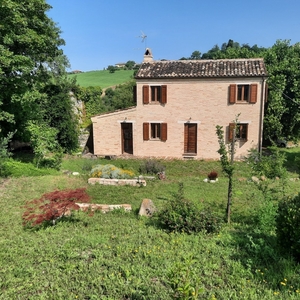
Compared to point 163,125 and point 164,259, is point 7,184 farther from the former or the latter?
point 163,125

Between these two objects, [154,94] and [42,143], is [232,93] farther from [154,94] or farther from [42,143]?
[42,143]

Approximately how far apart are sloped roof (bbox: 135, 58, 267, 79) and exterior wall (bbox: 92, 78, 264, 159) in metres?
0.39

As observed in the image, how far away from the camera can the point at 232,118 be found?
63.1 feet

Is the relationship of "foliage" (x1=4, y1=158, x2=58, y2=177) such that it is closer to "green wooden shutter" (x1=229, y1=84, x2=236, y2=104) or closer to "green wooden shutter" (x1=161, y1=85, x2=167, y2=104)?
"green wooden shutter" (x1=161, y1=85, x2=167, y2=104)

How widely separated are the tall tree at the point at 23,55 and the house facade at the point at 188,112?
5644mm

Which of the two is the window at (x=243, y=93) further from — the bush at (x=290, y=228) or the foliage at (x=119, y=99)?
the foliage at (x=119, y=99)

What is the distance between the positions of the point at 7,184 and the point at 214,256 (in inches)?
382

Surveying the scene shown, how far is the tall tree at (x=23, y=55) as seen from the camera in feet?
39.8

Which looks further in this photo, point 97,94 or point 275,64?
point 97,94

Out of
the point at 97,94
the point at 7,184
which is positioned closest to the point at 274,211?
the point at 7,184

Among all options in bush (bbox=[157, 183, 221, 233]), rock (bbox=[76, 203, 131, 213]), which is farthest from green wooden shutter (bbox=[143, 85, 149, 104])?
bush (bbox=[157, 183, 221, 233])

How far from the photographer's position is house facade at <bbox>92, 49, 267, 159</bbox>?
1888 centimetres

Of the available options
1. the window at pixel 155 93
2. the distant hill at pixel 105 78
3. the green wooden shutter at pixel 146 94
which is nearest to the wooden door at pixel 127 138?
the green wooden shutter at pixel 146 94

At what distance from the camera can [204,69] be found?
63.9 ft
